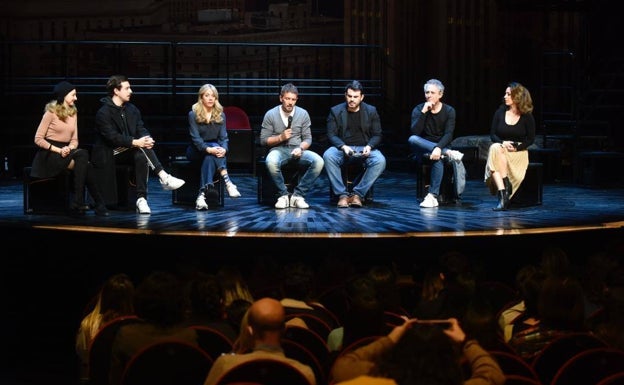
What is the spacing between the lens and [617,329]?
372 cm

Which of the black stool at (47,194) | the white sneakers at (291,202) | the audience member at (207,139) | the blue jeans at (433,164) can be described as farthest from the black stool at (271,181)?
the black stool at (47,194)

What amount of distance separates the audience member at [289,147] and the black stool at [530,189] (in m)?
1.62

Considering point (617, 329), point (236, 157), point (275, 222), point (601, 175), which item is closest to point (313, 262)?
point (275, 222)

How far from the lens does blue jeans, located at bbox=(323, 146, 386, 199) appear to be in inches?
311

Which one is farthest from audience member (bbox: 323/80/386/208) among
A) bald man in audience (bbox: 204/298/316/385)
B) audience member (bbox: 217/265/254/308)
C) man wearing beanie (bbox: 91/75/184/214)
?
bald man in audience (bbox: 204/298/316/385)

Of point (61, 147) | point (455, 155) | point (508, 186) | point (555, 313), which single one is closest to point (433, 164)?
point (455, 155)

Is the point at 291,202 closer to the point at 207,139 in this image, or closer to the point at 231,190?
the point at 231,190

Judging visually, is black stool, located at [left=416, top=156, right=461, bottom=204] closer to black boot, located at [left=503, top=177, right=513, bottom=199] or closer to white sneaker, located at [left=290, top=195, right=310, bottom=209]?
black boot, located at [left=503, top=177, right=513, bottom=199]

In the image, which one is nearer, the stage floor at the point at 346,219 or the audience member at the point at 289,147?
the stage floor at the point at 346,219

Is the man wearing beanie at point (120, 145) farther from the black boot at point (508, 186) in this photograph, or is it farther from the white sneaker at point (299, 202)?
the black boot at point (508, 186)

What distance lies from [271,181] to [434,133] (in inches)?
53.9

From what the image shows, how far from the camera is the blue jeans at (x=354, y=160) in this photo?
7910mm

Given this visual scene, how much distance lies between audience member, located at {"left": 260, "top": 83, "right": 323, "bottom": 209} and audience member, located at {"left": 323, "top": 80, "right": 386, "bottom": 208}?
0.55 ft

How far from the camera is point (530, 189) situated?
8.10 meters
